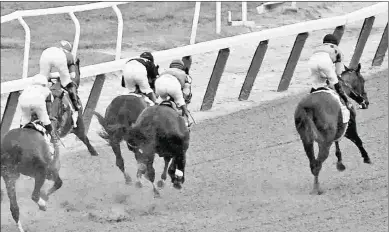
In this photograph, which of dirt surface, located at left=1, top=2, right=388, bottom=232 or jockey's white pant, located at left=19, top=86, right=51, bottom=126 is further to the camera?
jockey's white pant, located at left=19, top=86, right=51, bottom=126

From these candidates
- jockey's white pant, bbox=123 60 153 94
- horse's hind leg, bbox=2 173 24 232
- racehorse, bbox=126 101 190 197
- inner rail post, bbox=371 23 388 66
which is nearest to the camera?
horse's hind leg, bbox=2 173 24 232

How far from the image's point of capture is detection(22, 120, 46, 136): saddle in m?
11.4

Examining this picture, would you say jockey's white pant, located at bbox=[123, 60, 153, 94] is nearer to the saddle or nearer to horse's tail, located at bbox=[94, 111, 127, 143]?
horse's tail, located at bbox=[94, 111, 127, 143]

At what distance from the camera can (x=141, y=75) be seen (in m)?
12.9

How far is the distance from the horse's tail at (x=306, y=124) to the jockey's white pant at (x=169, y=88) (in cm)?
114

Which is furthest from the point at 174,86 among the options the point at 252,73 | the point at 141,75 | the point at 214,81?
the point at 252,73

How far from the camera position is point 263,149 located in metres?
14.1

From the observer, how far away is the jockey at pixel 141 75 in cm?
1294

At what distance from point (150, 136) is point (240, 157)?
207cm

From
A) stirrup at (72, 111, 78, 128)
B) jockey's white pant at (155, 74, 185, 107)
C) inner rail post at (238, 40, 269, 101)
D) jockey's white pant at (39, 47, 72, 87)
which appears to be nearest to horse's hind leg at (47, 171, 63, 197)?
jockey's white pant at (155, 74, 185, 107)

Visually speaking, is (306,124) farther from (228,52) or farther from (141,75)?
(228,52)

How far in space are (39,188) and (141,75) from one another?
78.5 inches

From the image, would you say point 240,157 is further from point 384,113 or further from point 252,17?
point 252,17

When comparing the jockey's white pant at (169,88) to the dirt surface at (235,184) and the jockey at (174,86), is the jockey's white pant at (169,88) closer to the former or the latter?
the jockey at (174,86)
